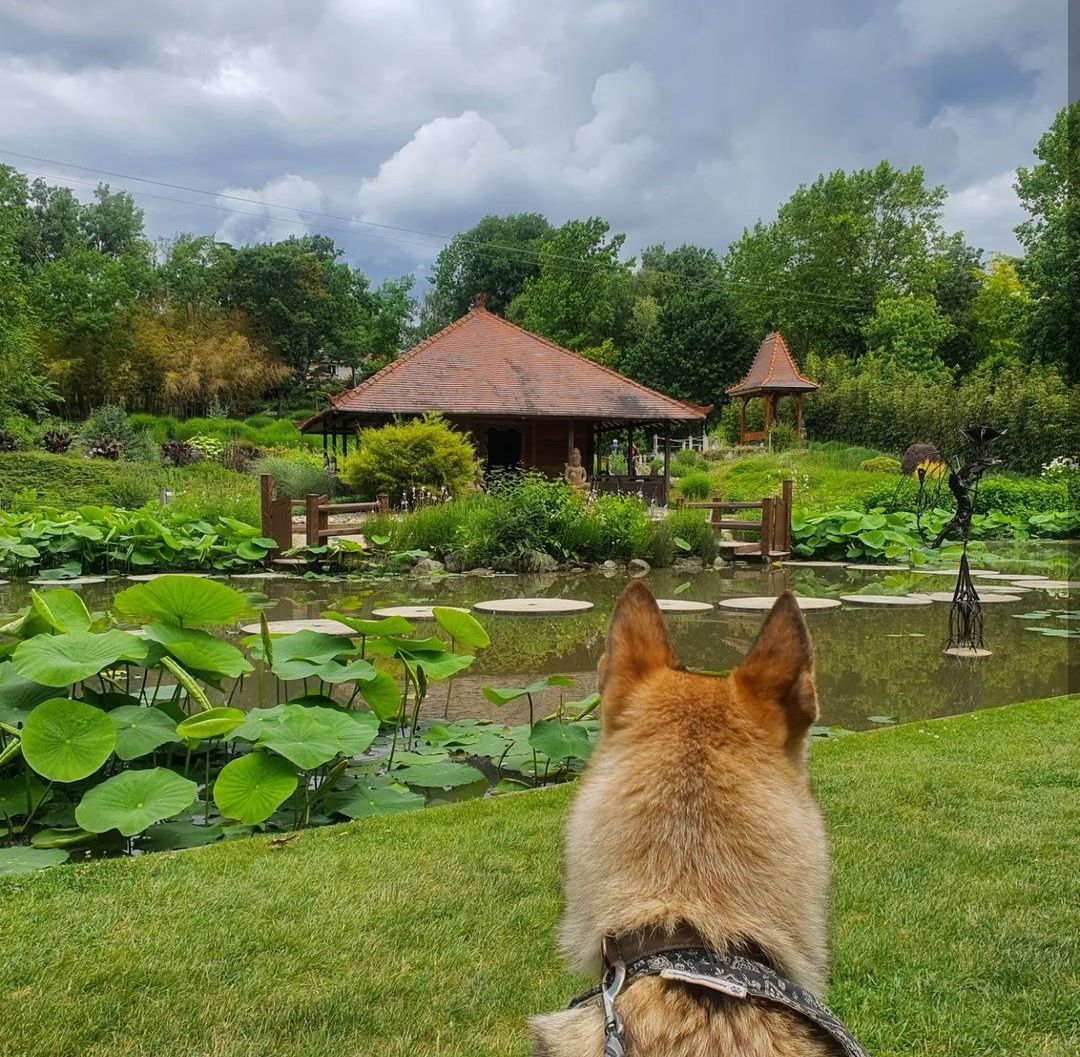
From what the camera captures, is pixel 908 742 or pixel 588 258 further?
pixel 588 258

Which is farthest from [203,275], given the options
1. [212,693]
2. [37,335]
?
[212,693]

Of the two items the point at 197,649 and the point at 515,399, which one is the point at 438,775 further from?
the point at 515,399

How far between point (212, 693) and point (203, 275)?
166ft

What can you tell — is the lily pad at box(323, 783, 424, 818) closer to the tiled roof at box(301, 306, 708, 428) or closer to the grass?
the tiled roof at box(301, 306, 708, 428)

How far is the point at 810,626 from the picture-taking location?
947 centimetres

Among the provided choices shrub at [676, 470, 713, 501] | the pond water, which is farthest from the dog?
shrub at [676, 470, 713, 501]

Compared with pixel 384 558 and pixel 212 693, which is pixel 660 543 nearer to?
pixel 384 558

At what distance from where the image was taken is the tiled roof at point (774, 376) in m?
34.5

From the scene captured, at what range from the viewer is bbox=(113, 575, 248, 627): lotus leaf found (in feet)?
13.0

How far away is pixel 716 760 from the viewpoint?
4.32ft

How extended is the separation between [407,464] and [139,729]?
1462 cm

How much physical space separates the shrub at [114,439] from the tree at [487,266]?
37314mm

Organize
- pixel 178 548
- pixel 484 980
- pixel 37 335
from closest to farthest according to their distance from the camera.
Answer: pixel 484 980
pixel 178 548
pixel 37 335

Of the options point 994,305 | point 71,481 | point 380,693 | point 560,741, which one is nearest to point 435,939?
point 560,741
